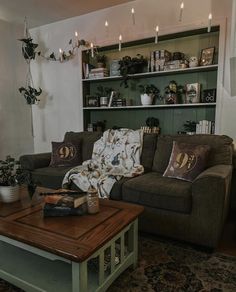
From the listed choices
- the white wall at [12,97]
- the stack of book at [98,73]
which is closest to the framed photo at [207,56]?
the stack of book at [98,73]

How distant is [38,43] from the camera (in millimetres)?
4074

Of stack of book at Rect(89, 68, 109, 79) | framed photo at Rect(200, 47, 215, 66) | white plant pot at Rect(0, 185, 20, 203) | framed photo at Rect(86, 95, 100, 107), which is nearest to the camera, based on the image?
white plant pot at Rect(0, 185, 20, 203)

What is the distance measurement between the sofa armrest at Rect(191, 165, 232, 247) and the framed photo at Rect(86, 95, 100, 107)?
2208mm

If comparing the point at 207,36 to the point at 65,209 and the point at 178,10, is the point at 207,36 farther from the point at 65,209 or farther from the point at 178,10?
the point at 65,209

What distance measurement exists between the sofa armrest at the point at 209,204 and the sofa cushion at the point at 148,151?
0.87 m

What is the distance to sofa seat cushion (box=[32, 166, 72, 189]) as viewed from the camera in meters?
2.63

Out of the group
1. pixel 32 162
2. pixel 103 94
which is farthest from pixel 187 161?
pixel 103 94

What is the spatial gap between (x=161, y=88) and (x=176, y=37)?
658 millimetres

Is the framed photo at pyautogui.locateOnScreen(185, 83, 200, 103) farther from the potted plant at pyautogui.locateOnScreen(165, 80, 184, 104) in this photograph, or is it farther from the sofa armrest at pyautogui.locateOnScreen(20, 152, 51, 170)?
the sofa armrest at pyautogui.locateOnScreen(20, 152, 51, 170)

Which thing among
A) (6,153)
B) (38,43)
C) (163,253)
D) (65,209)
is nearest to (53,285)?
(65,209)

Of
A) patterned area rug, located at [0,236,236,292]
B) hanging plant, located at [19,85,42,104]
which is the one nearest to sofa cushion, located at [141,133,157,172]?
patterned area rug, located at [0,236,236,292]

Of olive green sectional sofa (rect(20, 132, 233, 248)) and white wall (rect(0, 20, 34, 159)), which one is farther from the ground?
white wall (rect(0, 20, 34, 159))

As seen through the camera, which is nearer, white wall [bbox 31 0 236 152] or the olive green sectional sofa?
the olive green sectional sofa

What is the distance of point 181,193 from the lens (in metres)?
1.90
